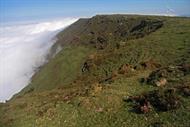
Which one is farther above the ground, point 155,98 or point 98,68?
point 155,98

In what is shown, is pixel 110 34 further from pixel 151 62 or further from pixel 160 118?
pixel 160 118

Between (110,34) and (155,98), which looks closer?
(155,98)

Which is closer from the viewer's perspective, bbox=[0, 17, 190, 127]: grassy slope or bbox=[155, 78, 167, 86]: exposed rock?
bbox=[0, 17, 190, 127]: grassy slope

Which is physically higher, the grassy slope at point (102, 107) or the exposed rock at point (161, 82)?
the exposed rock at point (161, 82)

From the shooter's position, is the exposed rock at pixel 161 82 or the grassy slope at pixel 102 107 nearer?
the grassy slope at pixel 102 107

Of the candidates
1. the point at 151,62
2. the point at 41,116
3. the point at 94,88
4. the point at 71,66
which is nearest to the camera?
the point at 41,116

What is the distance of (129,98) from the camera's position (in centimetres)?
3169

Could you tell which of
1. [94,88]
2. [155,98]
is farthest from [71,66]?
[155,98]

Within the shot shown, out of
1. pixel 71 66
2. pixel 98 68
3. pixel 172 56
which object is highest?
pixel 172 56

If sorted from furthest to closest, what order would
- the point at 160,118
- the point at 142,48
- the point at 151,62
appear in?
the point at 142,48 → the point at 151,62 → the point at 160,118

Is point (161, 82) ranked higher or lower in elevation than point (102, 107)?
higher

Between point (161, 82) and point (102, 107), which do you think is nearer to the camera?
point (102, 107)

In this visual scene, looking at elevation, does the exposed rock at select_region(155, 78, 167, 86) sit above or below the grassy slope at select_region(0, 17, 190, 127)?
above

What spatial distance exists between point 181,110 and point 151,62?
68.9 feet
